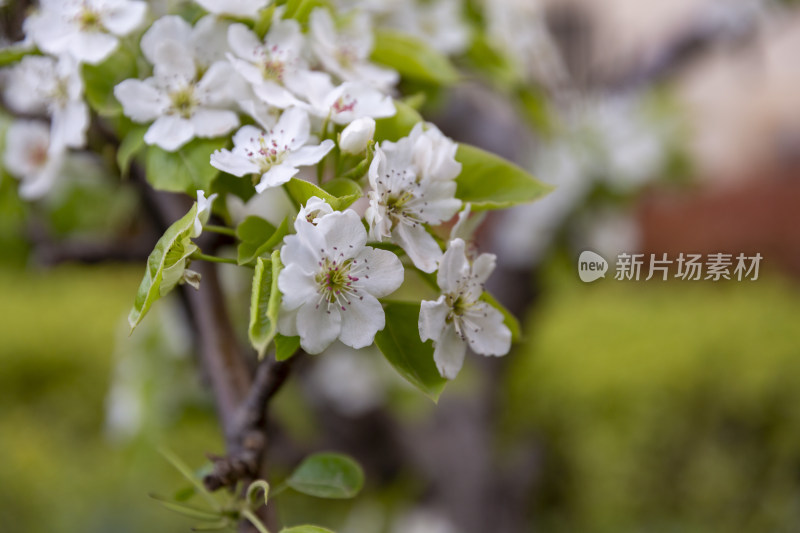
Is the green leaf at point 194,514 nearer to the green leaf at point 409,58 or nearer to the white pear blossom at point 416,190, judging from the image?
the white pear blossom at point 416,190

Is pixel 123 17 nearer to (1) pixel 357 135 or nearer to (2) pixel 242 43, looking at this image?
(2) pixel 242 43

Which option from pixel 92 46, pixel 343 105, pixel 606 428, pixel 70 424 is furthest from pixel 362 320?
pixel 70 424

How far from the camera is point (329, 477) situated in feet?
1.54

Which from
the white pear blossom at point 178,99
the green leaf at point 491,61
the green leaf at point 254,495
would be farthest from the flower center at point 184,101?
the green leaf at point 491,61

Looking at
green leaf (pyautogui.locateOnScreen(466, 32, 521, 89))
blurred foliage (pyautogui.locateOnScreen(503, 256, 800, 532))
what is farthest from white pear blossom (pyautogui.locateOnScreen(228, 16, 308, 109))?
blurred foliage (pyautogui.locateOnScreen(503, 256, 800, 532))

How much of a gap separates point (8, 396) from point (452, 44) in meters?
2.84

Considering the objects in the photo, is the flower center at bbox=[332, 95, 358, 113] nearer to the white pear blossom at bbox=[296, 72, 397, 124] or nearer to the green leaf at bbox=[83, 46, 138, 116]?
the white pear blossom at bbox=[296, 72, 397, 124]

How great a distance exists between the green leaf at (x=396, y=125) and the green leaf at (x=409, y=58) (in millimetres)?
150

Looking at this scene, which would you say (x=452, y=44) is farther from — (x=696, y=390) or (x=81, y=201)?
(x=696, y=390)

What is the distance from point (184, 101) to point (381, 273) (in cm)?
17

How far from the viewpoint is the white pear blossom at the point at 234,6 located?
17.4 inches

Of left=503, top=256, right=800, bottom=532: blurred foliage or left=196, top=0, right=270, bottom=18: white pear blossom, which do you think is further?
left=503, top=256, right=800, bottom=532: blurred foliage

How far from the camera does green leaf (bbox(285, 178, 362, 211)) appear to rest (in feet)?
1.18

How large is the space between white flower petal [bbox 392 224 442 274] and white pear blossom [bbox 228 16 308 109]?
10 cm
